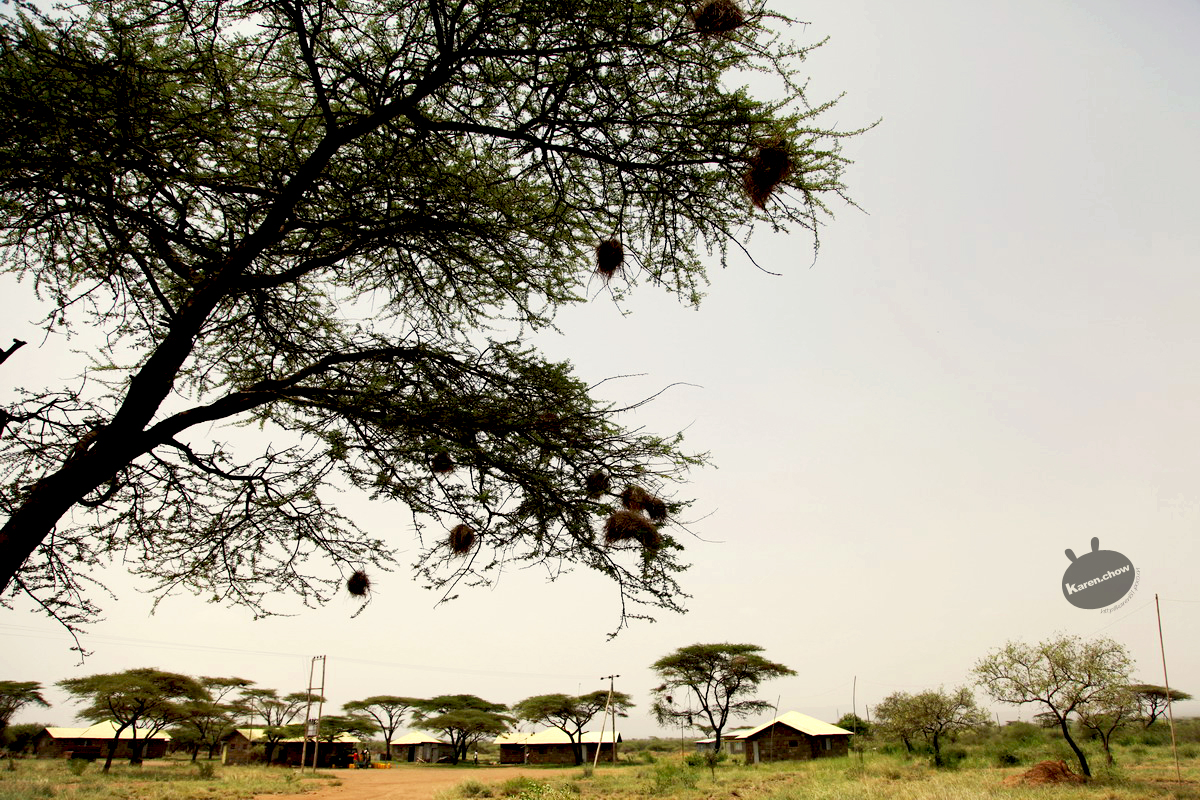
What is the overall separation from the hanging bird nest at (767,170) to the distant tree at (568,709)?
2095 inches

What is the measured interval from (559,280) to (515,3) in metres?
2.45

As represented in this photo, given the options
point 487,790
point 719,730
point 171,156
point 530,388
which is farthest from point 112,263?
point 719,730

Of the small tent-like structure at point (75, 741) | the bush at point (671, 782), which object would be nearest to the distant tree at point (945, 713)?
the bush at point (671, 782)

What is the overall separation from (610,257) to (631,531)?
2067mm

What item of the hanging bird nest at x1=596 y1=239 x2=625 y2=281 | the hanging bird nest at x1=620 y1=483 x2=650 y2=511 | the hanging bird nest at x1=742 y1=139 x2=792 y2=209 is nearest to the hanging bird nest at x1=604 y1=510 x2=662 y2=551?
the hanging bird nest at x1=620 y1=483 x2=650 y2=511

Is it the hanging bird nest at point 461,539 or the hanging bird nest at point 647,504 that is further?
the hanging bird nest at point 461,539

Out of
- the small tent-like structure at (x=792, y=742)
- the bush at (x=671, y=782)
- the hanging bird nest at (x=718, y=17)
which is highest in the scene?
the hanging bird nest at (x=718, y=17)

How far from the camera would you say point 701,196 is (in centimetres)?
482

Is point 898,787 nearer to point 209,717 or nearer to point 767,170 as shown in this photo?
point 767,170

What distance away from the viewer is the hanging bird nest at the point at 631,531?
14.8 ft

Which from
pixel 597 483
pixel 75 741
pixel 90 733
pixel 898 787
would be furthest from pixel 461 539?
pixel 90 733

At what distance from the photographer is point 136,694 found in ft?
108

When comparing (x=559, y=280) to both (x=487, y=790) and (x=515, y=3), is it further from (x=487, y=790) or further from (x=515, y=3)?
(x=487, y=790)

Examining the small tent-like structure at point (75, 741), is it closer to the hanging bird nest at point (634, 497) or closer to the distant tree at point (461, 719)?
the distant tree at point (461, 719)
